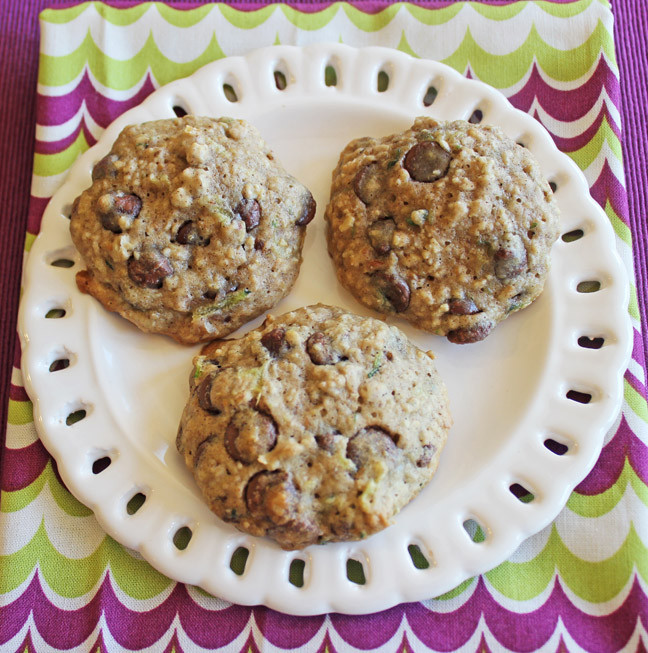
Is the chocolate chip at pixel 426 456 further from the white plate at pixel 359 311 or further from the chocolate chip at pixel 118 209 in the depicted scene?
the chocolate chip at pixel 118 209

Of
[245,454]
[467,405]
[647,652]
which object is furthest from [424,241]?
[647,652]

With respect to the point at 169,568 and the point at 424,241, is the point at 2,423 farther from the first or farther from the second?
the point at 424,241

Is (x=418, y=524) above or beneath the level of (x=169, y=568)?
above

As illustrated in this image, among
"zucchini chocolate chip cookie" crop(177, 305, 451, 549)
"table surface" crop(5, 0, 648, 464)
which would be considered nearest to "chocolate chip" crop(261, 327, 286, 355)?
"zucchini chocolate chip cookie" crop(177, 305, 451, 549)

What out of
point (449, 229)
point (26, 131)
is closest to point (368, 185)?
point (449, 229)

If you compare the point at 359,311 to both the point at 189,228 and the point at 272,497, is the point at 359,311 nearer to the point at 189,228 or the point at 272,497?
the point at 189,228

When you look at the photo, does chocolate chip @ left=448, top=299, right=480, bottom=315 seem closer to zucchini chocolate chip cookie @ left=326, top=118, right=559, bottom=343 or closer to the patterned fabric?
zucchini chocolate chip cookie @ left=326, top=118, right=559, bottom=343

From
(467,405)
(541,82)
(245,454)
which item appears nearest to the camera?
(245,454)
